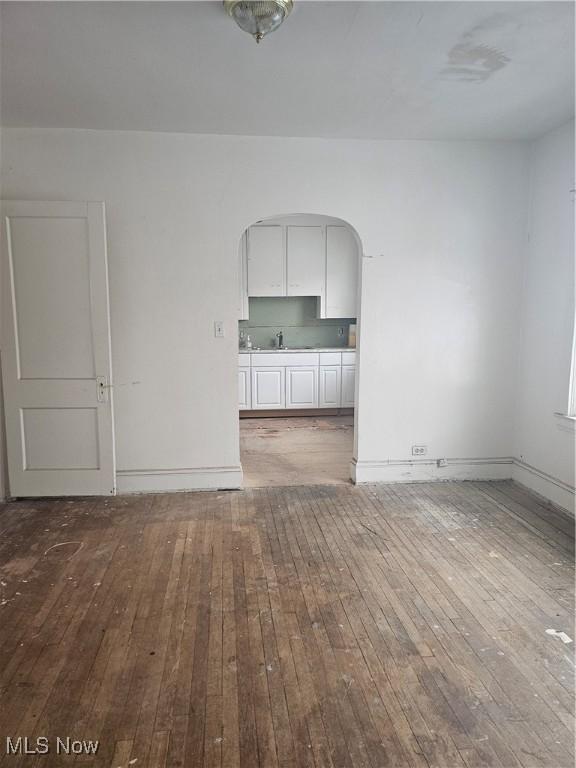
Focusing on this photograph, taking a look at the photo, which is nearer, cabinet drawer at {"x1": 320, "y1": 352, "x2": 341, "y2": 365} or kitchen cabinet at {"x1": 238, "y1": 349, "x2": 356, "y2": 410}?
kitchen cabinet at {"x1": 238, "y1": 349, "x2": 356, "y2": 410}

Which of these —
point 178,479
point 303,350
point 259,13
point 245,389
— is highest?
point 259,13

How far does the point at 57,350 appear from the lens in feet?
13.2

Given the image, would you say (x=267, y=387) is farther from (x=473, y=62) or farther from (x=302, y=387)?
(x=473, y=62)

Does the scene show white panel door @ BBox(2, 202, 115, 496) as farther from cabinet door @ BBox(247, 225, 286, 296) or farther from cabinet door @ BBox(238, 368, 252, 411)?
cabinet door @ BBox(247, 225, 286, 296)

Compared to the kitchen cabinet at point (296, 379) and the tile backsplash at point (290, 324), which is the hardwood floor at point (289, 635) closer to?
the kitchen cabinet at point (296, 379)

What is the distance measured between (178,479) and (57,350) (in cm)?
139

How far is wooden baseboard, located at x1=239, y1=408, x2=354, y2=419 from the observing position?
7.26 metres

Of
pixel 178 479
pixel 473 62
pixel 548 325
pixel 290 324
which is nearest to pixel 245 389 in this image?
pixel 290 324

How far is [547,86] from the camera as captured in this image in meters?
3.16

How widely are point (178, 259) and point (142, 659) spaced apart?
2.88 meters

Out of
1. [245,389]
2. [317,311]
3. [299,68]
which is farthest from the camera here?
[317,311]

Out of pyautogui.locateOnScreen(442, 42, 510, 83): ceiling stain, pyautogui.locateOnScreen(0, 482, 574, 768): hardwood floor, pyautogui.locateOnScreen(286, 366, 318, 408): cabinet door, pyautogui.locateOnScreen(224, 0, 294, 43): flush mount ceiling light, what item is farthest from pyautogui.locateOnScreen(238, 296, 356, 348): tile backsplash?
pyautogui.locateOnScreen(224, 0, 294, 43): flush mount ceiling light

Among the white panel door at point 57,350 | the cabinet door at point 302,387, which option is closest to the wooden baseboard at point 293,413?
the cabinet door at point 302,387

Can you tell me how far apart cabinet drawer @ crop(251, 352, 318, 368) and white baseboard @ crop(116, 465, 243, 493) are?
8.91 ft
